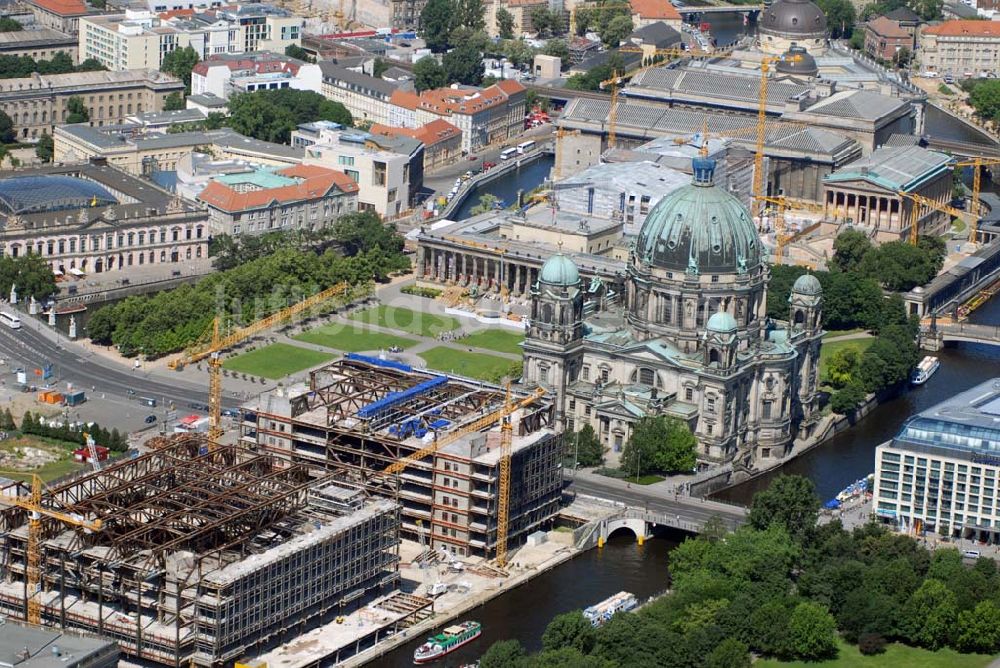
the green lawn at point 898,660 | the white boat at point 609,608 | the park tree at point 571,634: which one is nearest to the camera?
the park tree at point 571,634

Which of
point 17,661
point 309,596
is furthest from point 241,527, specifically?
point 17,661

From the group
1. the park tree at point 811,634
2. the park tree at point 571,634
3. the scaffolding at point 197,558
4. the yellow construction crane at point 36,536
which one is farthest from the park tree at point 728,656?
the yellow construction crane at point 36,536

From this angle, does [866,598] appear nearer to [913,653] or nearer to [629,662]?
[913,653]

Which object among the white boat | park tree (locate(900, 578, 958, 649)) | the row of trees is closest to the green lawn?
the row of trees

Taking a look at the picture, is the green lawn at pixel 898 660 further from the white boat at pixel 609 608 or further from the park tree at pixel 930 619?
the white boat at pixel 609 608

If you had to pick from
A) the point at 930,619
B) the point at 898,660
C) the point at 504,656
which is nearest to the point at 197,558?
the point at 504,656

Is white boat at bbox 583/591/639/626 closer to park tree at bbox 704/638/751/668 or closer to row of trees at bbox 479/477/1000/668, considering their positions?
row of trees at bbox 479/477/1000/668
